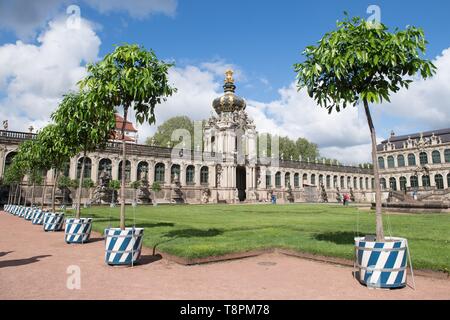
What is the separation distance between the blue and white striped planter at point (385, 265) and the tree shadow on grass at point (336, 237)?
460 cm

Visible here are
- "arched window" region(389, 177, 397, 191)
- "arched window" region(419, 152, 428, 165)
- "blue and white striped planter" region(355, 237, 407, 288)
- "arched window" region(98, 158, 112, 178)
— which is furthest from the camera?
"arched window" region(389, 177, 397, 191)

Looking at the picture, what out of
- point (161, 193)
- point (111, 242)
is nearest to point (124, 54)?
point (111, 242)

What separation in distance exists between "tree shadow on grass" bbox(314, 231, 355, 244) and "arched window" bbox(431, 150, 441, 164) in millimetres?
90410

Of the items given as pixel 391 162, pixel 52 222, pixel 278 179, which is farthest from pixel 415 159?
pixel 52 222

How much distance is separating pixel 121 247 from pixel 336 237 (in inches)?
318

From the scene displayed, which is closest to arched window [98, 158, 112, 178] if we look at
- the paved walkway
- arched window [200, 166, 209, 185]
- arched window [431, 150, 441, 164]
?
arched window [200, 166, 209, 185]

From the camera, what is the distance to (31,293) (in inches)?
264

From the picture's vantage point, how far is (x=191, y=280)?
778 centimetres

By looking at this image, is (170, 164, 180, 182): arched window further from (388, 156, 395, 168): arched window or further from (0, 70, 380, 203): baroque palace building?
(388, 156, 395, 168): arched window

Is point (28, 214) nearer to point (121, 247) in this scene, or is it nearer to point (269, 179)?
point (121, 247)

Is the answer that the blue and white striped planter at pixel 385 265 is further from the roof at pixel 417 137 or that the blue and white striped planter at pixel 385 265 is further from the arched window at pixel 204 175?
the roof at pixel 417 137

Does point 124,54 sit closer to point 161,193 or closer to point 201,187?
point 161,193

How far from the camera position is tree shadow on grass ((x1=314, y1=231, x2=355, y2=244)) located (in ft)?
38.8

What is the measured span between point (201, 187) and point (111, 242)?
52.2 metres
